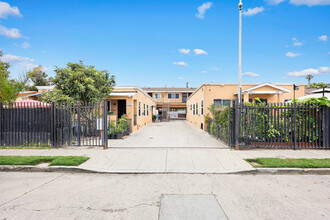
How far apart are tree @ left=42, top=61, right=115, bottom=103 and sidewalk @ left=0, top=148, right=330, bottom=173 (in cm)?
451

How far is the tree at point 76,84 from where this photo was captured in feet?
36.4

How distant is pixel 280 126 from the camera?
8.00 m

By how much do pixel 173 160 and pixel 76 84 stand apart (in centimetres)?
854

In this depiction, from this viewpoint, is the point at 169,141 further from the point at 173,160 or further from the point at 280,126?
the point at 280,126

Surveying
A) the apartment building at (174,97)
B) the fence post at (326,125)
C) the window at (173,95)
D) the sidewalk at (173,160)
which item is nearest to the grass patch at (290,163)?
the sidewalk at (173,160)

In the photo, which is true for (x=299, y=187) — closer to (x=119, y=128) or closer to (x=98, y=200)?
(x=98, y=200)

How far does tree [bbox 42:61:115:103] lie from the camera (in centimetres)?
1110

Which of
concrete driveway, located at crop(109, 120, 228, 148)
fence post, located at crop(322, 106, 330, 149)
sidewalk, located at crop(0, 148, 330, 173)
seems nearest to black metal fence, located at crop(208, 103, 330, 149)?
fence post, located at crop(322, 106, 330, 149)

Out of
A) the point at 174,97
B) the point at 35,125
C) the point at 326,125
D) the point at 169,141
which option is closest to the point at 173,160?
the point at 169,141

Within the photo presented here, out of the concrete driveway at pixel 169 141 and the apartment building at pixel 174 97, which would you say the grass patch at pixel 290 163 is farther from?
the apartment building at pixel 174 97

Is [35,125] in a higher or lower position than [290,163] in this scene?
higher

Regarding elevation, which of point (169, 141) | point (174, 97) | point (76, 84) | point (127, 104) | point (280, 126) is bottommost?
point (169, 141)

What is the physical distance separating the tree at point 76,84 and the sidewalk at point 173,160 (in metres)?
4.51

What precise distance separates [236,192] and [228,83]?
14.6 meters
